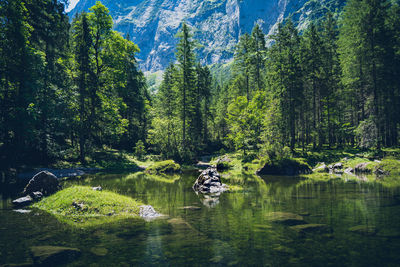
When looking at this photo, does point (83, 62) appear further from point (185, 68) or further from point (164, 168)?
point (164, 168)

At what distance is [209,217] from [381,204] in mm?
8746

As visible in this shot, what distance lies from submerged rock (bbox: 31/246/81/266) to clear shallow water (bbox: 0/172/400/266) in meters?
0.23


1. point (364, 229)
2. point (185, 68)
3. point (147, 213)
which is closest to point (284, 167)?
point (364, 229)

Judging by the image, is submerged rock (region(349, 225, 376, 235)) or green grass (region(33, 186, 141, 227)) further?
green grass (region(33, 186, 141, 227))

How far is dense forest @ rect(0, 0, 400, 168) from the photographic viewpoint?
2510cm

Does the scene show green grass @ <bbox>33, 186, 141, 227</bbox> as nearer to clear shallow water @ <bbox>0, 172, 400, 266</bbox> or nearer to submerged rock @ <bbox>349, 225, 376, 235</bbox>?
clear shallow water @ <bbox>0, 172, 400, 266</bbox>

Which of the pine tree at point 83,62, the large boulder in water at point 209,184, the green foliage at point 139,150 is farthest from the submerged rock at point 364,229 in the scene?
the green foliage at point 139,150

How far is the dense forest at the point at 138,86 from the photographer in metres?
25.1

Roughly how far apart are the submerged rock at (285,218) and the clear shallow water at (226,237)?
0.92 ft

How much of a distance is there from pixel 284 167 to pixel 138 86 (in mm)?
35670

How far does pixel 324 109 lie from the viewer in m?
48.5

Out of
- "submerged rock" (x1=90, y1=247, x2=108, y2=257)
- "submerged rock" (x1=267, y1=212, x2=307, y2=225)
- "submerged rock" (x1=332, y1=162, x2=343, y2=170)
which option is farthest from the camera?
"submerged rock" (x1=332, y1=162, x2=343, y2=170)

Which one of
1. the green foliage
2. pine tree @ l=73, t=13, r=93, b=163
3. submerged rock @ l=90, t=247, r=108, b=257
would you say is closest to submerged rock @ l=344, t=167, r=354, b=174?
the green foliage

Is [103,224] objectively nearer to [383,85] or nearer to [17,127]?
[17,127]
